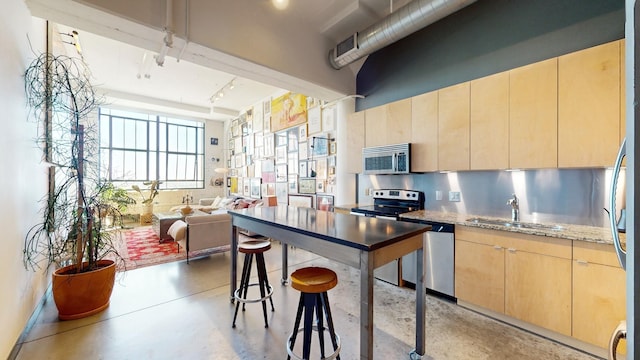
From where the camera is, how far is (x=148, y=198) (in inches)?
298

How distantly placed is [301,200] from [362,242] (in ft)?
13.0

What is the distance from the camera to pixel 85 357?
1881 millimetres

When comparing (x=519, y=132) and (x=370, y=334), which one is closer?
(x=370, y=334)

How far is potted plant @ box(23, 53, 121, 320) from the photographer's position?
2.29 meters

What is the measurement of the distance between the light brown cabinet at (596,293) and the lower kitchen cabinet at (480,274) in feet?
1.58

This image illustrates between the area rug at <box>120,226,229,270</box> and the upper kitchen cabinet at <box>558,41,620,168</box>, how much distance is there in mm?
4614

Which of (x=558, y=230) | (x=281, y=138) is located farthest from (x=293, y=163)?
(x=558, y=230)

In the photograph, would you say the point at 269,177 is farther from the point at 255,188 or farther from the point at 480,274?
the point at 480,274

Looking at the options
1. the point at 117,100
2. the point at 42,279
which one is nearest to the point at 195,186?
the point at 117,100

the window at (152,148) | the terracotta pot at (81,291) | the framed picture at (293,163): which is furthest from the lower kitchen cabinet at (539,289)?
the window at (152,148)

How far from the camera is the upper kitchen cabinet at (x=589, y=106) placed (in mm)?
1887

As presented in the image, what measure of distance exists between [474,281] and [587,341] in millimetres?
779

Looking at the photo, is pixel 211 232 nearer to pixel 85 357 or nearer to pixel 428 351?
pixel 85 357

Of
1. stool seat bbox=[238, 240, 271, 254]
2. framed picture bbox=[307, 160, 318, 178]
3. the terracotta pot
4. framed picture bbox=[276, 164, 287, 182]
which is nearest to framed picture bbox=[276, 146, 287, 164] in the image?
framed picture bbox=[276, 164, 287, 182]
